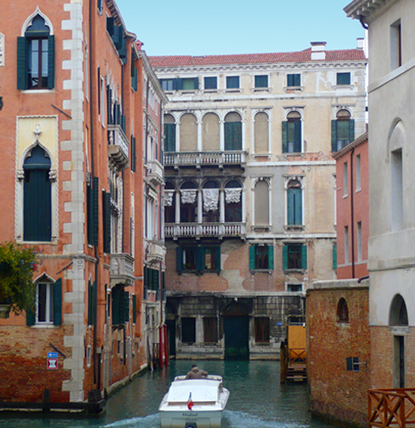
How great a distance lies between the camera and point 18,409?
23406 millimetres

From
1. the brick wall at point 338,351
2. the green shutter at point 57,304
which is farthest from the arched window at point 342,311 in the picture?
the green shutter at point 57,304

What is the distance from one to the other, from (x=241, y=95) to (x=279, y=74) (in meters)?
2.44

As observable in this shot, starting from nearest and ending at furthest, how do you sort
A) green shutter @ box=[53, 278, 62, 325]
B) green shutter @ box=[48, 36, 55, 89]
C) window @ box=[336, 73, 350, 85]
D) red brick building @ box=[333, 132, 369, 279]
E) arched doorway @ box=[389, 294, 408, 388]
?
arched doorway @ box=[389, 294, 408, 388] < green shutter @ box=[53, 278, 62, 325] < green shutter @ box=[48, 36, 55, 89] < red brick building @ box=[333, 132, 369, 279] < window @ box=[336, 73, 350, 85]

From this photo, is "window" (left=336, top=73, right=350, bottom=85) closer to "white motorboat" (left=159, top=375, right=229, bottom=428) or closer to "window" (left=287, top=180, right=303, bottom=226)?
"window" (left=287, top=180, right=303, bottom=226)

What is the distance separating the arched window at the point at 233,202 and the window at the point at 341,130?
224 inches

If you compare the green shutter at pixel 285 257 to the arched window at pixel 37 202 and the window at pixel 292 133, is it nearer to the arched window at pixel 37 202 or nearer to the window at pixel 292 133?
the window at pixel 292 133

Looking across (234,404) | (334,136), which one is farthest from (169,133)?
(234,404)

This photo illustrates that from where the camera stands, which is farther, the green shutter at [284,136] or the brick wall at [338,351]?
the green shutter at [284,136]

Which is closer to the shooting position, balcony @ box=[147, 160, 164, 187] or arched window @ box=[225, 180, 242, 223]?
balcony @ box=[147, 160, 164, 187]

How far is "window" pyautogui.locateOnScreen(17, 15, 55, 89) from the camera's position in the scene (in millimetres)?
24094

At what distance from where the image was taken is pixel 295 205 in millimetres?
47219

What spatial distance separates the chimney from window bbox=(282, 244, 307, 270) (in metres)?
10.7

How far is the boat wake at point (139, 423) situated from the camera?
22.9 metres

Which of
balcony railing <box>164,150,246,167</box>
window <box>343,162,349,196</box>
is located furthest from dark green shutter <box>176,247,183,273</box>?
Answer: window <box>343,162,349,196</box>
